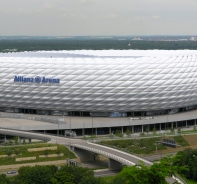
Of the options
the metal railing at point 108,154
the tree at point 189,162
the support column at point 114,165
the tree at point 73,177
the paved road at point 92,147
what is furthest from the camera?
the support column at point 114,165

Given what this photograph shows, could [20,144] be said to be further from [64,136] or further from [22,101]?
[22,101]

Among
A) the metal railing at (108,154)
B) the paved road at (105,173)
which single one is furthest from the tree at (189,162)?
the paved road at (105,173)

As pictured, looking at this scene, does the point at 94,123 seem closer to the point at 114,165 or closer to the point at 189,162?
the point at 114,165

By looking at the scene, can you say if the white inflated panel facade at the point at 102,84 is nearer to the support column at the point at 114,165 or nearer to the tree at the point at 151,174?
the support column at the point at 114,165

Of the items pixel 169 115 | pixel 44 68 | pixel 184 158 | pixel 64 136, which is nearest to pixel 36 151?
pixel 64 136

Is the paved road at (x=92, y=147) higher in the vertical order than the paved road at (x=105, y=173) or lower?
higher

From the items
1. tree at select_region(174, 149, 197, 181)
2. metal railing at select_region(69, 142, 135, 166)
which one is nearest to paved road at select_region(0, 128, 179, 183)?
metal railing at select_region(69, 142, 135, 166)

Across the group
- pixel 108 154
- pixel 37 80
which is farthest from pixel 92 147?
pixel 37 80
